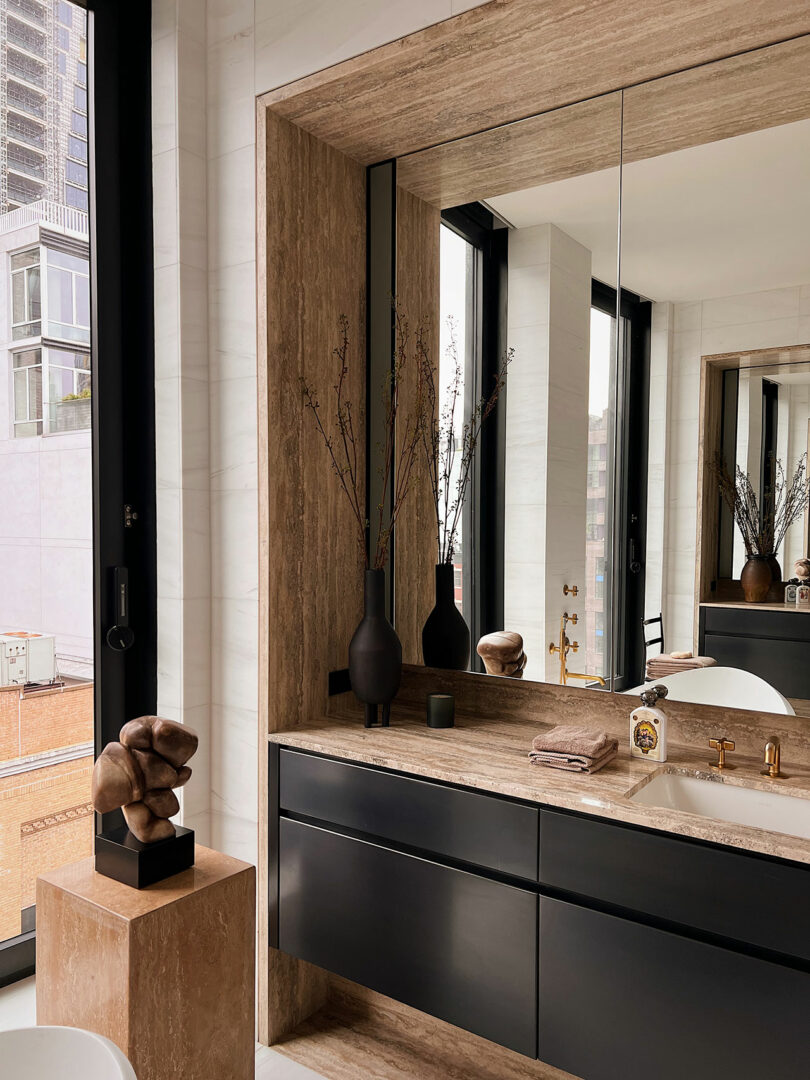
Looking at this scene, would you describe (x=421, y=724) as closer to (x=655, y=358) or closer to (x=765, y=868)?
(x=765, y=868)

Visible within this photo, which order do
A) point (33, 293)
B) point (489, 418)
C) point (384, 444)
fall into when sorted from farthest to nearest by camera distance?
point (384, 444) < point (489, 418) < point (33, 293)

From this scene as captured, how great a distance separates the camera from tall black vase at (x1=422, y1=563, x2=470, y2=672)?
2170mm

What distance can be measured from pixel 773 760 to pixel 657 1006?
52 centimetres

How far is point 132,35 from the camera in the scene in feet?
6.89

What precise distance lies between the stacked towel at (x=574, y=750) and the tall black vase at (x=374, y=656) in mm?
415

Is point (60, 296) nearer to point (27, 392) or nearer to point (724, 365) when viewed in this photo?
point (27, 392)

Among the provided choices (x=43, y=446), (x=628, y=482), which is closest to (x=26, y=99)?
(x=43, y=446)

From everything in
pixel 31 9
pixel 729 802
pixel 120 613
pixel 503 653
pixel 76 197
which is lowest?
pixel 729 802

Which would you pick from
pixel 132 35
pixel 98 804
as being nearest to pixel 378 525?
pixel 98 804

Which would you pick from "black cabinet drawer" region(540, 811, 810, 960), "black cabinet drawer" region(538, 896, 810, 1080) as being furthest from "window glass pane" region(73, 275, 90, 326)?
"black cabinet drawer" region(538, 896, 810, 1080)

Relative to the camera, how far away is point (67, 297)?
6.76 ft

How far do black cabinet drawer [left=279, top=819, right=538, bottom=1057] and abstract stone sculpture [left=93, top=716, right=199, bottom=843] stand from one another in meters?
0.45

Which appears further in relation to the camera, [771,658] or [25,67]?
[25,67]

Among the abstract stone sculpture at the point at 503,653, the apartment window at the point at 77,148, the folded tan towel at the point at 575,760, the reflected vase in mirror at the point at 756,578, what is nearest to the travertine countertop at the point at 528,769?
the folded tan towel at the point at 575,760
